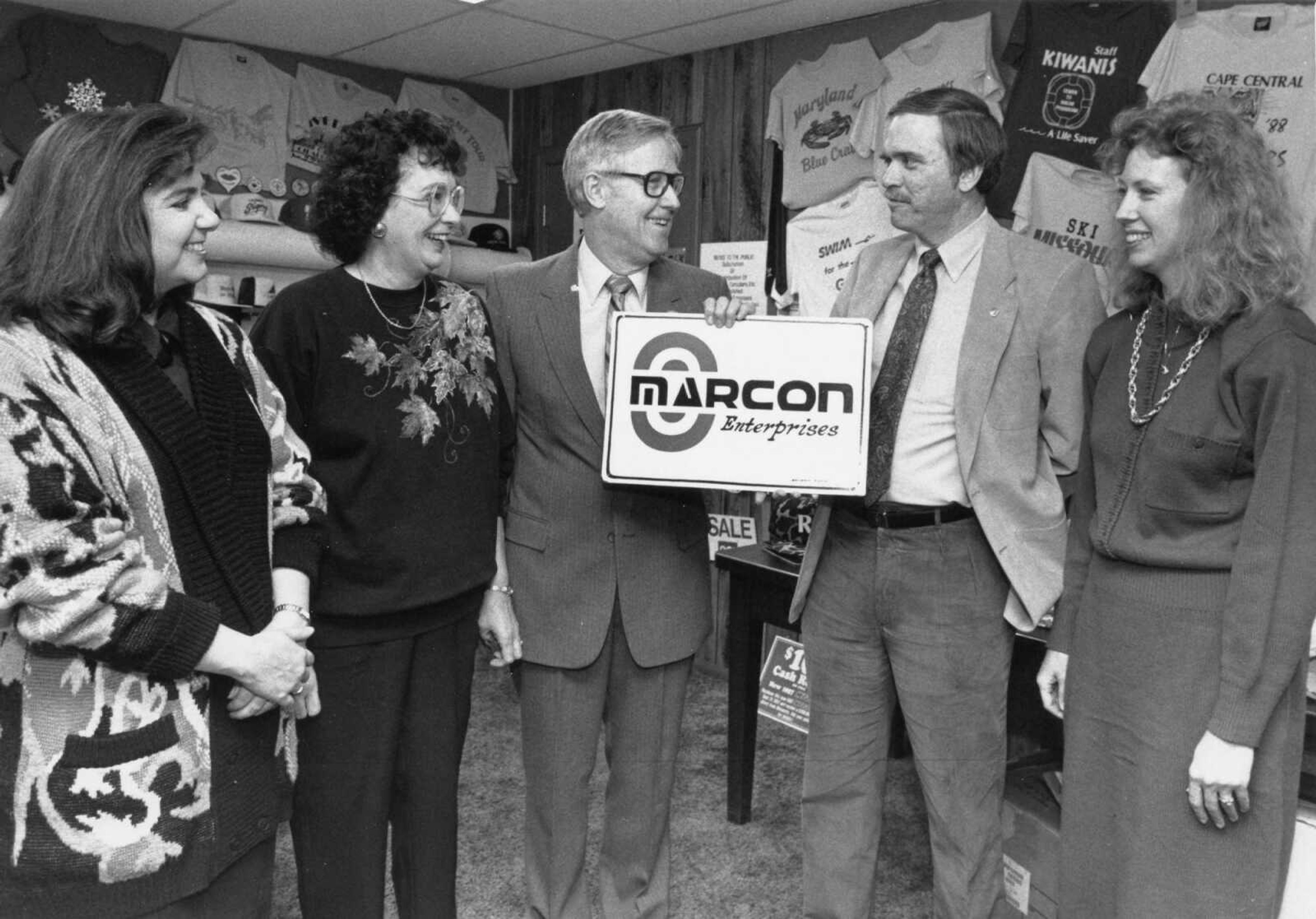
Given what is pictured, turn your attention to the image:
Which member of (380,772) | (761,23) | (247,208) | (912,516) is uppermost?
(761,23)

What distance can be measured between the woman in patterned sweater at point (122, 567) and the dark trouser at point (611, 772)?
2.58 feet

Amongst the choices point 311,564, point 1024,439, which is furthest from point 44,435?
point 1024,439

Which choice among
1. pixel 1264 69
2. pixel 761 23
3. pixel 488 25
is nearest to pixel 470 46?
pixel 488 25

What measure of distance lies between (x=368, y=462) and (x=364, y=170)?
0.49 m

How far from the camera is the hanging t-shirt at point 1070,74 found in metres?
3.29

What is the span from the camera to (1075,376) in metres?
1.92

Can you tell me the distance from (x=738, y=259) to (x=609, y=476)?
9.09 feet

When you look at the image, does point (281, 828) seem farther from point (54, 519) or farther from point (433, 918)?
point (54, 519)

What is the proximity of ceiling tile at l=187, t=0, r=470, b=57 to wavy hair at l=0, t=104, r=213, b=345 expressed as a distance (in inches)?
121

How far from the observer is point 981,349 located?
1.94 metres

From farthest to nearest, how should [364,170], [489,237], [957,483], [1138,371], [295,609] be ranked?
1. [489,237]
2. [957,483]
3. [364,170]
4. [1138,371]
5. [295,609]

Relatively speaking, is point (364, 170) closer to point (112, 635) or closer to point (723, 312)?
point (723, 312)

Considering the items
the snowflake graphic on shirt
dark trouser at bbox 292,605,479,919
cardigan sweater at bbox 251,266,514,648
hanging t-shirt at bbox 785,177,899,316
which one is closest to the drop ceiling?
the snowflake graphic on shirt

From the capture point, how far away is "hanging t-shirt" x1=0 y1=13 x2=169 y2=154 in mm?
4293
